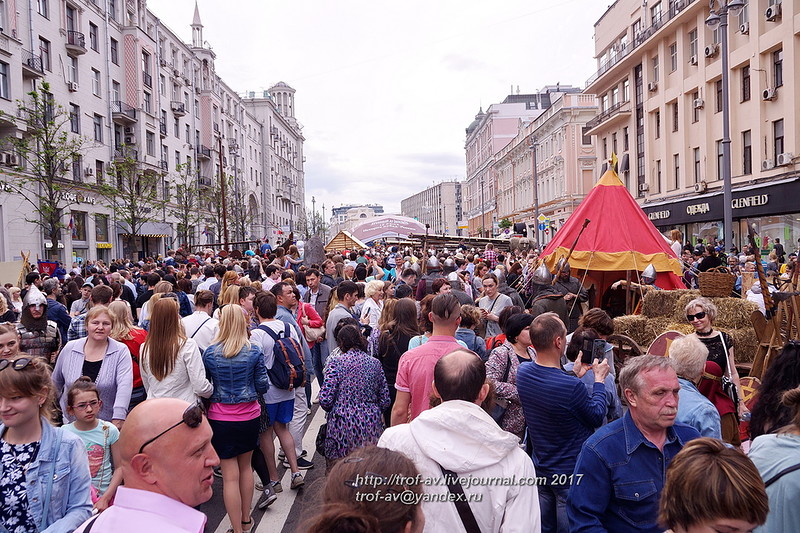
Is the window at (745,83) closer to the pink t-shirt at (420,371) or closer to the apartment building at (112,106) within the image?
the pink t-shirt at (420,371)

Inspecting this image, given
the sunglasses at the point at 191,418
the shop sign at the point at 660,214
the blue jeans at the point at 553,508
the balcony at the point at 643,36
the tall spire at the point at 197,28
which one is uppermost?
the tall spire at the point at 197,28

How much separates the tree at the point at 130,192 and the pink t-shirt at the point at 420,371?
28.3 meters

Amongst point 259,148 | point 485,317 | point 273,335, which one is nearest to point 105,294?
point 273,335

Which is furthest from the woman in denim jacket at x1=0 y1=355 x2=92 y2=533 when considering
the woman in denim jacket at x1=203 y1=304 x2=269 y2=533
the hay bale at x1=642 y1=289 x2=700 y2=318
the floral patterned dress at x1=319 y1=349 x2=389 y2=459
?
the hay bale at x1=642 y1=289 x2=700 y2=318

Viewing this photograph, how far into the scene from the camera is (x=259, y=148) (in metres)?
77.2

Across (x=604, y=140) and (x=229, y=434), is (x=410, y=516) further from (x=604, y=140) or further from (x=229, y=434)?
(x=604, y=140)

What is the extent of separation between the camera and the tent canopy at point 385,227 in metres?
26.2

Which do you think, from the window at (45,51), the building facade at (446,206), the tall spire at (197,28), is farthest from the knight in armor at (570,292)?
the building facade at (446,206)

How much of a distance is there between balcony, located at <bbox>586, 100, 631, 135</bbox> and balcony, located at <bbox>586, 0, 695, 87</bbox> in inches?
96.5

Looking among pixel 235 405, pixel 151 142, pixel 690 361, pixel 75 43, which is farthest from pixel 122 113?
pixel 690 361

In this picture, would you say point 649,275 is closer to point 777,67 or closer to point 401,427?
point 401,427

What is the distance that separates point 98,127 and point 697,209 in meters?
33.4

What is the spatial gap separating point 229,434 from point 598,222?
31.0 feet

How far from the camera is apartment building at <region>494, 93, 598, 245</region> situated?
47750mm
